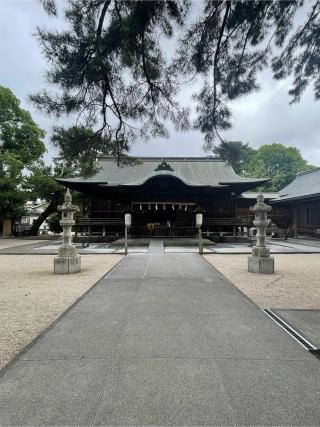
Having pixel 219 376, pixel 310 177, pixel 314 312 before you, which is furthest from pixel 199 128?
pixel 310 177

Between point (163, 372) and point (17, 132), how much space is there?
2876 centimetres

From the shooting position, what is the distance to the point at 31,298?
5.54 meters

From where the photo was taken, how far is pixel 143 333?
3701mm

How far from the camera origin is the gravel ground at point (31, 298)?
3.65 m

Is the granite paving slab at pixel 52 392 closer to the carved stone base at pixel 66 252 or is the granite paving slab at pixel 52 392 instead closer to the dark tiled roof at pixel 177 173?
the carved stone base at pixel 66 252

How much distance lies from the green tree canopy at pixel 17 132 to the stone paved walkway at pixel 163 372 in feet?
83.6

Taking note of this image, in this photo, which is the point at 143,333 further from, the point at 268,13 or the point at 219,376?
the point at 268,13

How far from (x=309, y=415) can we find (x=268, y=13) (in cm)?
552

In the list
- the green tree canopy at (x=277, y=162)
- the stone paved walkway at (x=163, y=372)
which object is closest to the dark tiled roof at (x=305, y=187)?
the green tree canopy at (x=277, y=162)

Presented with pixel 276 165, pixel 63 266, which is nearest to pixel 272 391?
pixel 63 266

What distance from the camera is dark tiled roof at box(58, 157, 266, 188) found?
70.6 feet

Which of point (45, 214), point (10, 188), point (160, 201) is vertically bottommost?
point (45, 214)

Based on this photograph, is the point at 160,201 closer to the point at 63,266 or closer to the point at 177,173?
the point at 177,173

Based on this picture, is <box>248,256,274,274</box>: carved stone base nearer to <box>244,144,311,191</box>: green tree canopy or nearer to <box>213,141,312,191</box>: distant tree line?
<box>213,141,312,191</box>: distant tree line
